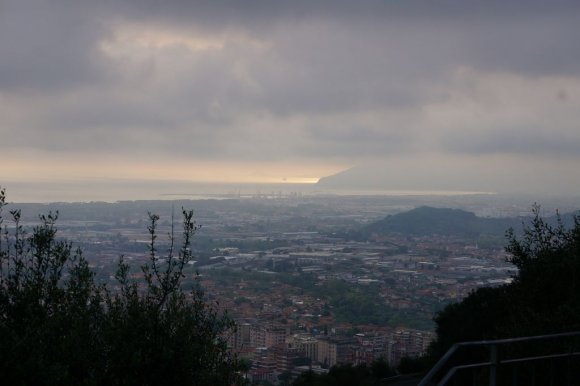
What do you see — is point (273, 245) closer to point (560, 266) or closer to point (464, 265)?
point (464, 265)

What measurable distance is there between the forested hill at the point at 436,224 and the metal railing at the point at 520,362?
129 ft

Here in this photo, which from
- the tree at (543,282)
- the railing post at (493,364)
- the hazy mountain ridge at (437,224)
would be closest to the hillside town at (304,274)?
the hazy mountain ridge at (437,224)

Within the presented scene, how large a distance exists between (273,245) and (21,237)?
38820 millimetres

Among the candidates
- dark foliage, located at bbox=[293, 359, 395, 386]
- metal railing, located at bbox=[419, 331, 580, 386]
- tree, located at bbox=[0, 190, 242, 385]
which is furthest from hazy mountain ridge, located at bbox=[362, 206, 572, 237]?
tree, located at bbox=[0, 190, 242, 385]

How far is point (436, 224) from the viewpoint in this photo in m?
52.5

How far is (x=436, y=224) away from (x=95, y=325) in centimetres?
4605

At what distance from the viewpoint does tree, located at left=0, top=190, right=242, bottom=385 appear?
7.67 meters

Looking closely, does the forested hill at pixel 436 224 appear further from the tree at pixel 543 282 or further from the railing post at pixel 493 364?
the railing post at pixel 493 364

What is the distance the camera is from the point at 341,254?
152ft

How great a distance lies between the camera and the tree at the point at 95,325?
25.2 feet

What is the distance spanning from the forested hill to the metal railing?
1543 inches

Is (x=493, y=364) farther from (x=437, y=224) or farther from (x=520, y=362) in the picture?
(x=437, y=224)

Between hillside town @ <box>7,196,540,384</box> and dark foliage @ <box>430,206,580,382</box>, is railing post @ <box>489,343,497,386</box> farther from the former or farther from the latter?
hillside town @ <box>7,196,540,384</box>

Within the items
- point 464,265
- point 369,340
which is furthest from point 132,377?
point 464,265
